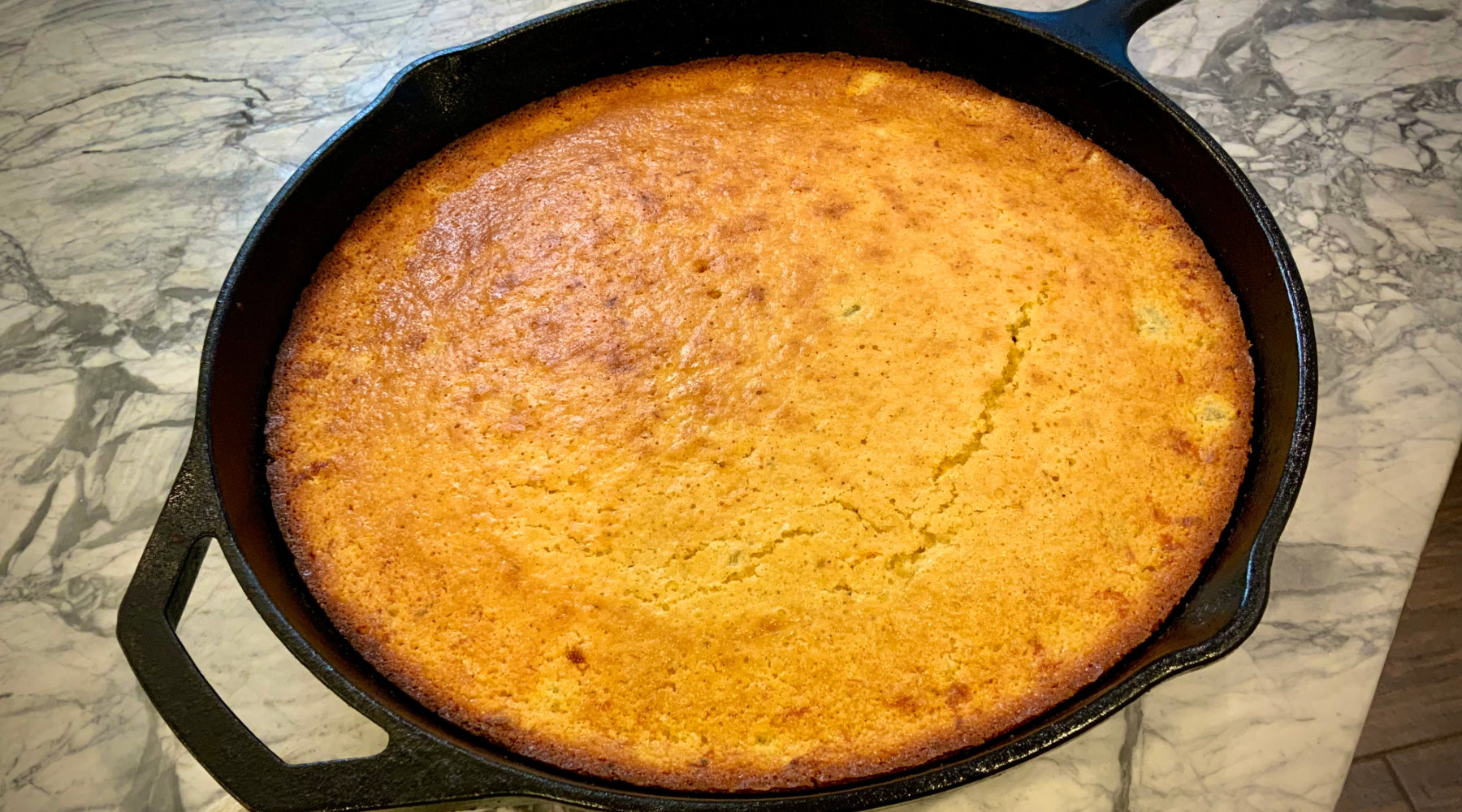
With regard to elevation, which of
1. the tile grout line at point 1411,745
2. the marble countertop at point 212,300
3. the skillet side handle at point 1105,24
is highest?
the skillet side handle at point 1105,24

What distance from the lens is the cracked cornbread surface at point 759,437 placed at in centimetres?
112

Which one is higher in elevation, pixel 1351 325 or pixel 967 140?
pixel 967 140

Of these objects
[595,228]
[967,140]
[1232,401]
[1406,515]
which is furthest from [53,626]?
[1406,515]

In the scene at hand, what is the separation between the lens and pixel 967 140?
1.57 meters

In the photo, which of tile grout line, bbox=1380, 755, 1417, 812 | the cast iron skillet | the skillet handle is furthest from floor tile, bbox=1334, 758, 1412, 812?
the skillet handle

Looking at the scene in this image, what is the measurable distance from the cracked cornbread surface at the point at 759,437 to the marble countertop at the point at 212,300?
0.20 metres

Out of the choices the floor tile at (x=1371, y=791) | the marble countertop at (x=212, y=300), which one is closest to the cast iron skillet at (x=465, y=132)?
the marble countertop at (x=212, y=300)

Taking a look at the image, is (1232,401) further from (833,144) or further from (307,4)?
(307,4)

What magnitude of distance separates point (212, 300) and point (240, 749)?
3.17ft

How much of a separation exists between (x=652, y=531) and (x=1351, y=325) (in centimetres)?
113

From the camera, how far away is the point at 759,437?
1.25m

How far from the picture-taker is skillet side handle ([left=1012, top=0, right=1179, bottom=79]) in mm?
1464

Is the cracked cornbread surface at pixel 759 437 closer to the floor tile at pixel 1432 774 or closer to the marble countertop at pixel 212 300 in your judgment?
the marble countertop at pixel 212 300

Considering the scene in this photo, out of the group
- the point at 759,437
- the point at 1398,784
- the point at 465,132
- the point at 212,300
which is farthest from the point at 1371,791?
the point at 212,300
